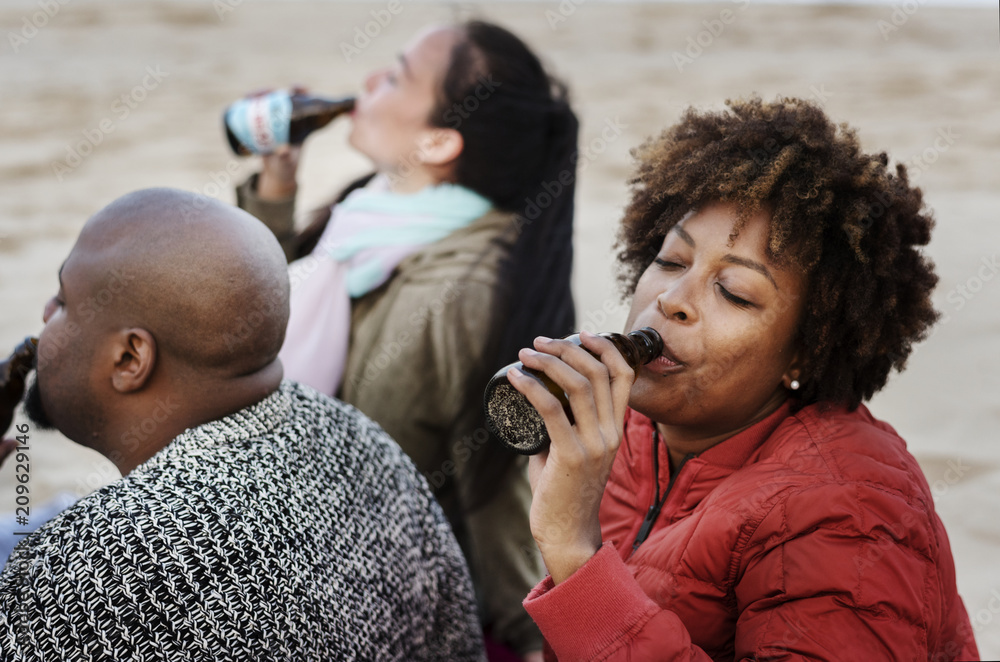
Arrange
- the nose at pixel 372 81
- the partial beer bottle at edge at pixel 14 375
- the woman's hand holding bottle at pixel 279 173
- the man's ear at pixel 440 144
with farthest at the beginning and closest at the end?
1. the woman's hand holding bottle at pixel 279 173
2. the nose at pixel 372 81
3. the man's ear at pixel 440 144
4. the partial beer bottle at edge at pixel 14 375

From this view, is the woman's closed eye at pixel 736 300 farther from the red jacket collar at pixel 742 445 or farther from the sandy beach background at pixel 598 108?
the sandy beach background at pixel 598 108

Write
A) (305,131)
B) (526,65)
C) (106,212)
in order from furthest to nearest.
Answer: (305,131) → (526,65) → (106,212)

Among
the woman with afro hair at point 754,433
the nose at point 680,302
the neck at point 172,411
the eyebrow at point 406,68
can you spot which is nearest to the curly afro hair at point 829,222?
the woman with afro hair at point 754,433

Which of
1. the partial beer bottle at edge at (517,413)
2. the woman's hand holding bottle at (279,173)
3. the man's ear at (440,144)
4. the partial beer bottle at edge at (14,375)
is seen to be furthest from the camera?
the woman's hand holding bottle at (279,173)

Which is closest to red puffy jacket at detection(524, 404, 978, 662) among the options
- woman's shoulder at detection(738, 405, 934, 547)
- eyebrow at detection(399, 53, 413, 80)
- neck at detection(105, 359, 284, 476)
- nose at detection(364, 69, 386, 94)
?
woman's shoulder at detection(738, 405, 934, 547)

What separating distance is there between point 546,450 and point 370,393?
1548mm

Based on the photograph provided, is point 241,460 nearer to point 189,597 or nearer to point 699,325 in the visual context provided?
point 189,597

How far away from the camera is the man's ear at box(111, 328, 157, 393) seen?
1.90 m

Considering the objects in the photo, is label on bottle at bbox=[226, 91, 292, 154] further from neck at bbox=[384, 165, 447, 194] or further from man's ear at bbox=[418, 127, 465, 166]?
man's ear at bbox=[418, 127, 465, 166]

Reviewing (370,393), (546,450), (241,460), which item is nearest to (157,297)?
(241,460)

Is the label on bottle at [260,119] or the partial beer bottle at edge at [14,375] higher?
the label on bottle at [260,119]

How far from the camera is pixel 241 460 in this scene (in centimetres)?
183

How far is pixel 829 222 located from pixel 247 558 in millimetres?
1318

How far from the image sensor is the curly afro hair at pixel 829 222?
6.02 feet
